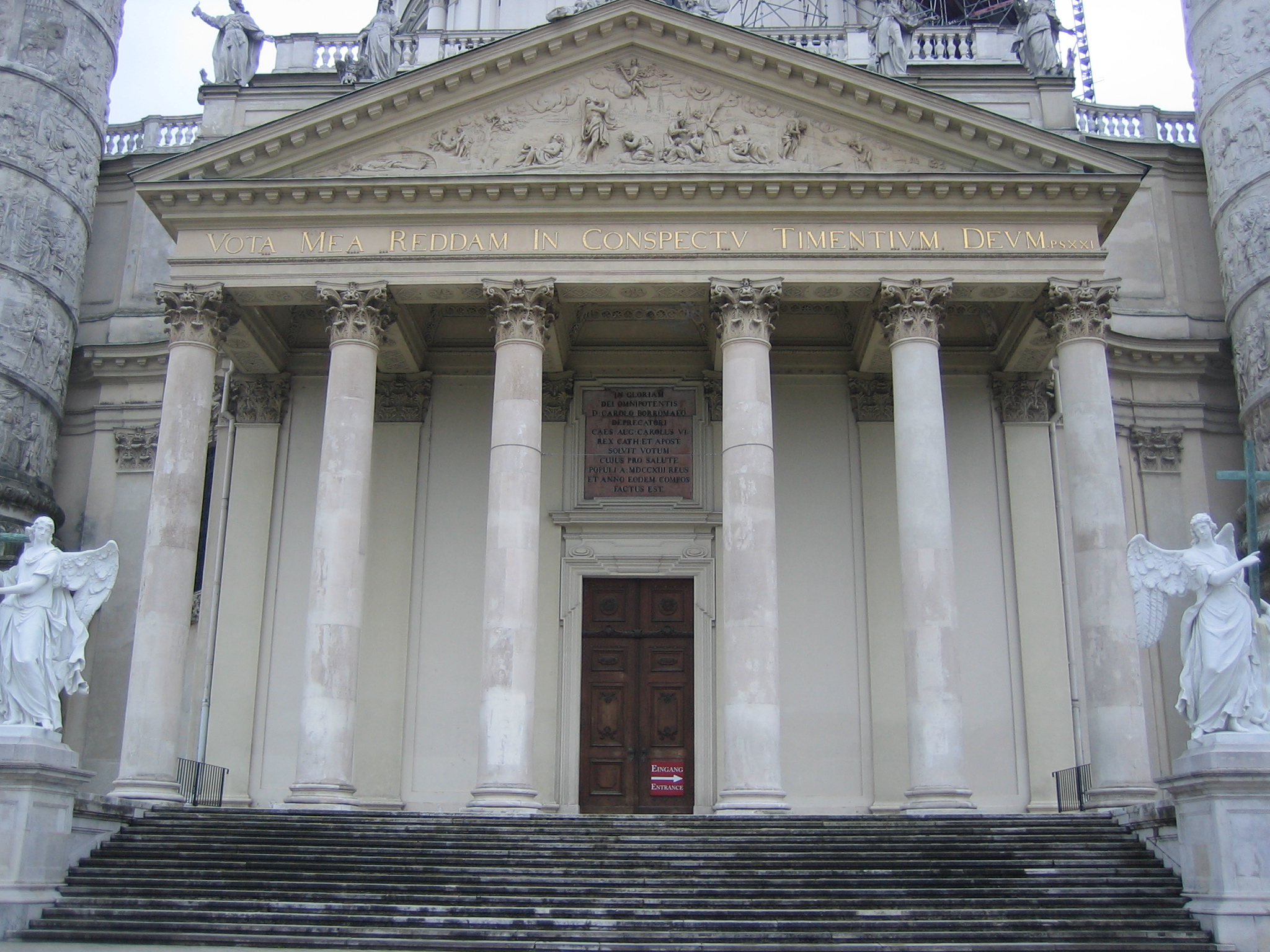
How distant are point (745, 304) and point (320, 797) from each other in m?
9.43

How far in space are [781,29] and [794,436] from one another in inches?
312

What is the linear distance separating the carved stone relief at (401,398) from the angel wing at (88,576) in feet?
26.6

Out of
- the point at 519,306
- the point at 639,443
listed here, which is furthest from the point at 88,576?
the point at 639,443

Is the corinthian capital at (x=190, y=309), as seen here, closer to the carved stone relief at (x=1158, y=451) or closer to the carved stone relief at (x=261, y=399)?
the carved stone relief at (x=261, y=399)

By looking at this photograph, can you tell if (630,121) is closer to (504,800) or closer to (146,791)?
(504,800)

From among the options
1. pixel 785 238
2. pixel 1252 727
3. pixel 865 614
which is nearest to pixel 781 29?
pixel 785 238

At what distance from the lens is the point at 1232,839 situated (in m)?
11.9

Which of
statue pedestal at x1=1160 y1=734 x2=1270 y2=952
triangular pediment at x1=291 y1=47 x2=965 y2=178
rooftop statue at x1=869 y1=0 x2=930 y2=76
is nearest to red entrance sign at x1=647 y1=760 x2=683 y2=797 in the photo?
statue pedestal at x1=1160 y1=734 x2=1270 y2=952

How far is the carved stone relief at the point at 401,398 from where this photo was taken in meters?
22.2

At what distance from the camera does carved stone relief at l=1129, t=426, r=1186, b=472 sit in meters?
23.5

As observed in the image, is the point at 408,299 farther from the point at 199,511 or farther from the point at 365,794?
the point at 365,794

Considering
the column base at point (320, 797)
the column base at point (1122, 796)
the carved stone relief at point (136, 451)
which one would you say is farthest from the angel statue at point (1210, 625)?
the carved stone relief at point (136, 451)

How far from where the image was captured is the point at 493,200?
18.8 meters

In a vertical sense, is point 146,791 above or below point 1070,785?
below
